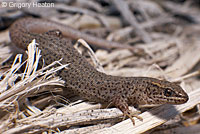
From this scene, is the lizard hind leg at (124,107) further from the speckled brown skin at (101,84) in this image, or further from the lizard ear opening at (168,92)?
the lizard ear opening at (168,92)

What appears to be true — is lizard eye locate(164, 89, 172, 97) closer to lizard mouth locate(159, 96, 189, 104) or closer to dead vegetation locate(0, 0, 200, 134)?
lizard mouth locate(159, 96, 189, 104)

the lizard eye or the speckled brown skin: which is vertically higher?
the speckled brown skin

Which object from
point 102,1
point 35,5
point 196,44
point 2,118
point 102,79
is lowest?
point 2,118

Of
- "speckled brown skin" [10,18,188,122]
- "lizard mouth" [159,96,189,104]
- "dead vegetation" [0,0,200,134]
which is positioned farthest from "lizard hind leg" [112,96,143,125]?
"lizard mouth" [159,96,189,104]

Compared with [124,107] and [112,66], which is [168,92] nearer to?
[124,107]

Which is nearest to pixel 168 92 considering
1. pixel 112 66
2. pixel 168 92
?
pixel 168 92

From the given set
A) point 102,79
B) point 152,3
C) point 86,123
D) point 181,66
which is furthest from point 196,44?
point 86,123

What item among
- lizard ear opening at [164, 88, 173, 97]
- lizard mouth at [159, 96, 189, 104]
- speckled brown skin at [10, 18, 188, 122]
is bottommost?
lizard mouth at [159, 96, 189, 104]

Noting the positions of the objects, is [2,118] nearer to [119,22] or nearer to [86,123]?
[86,123]
